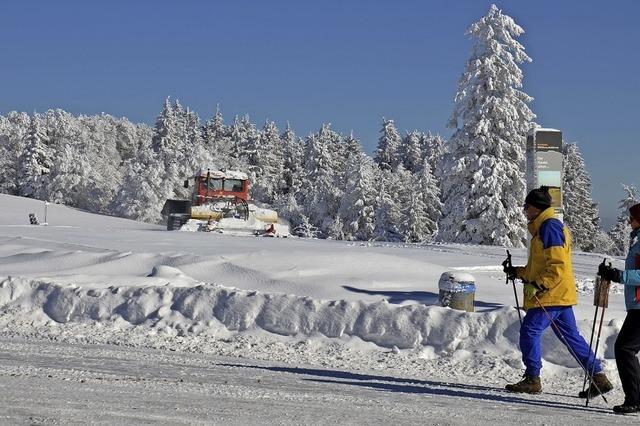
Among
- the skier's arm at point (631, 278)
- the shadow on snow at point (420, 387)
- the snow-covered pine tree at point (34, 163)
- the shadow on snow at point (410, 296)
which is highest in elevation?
the snow-covered pine tree at point (34, 163)

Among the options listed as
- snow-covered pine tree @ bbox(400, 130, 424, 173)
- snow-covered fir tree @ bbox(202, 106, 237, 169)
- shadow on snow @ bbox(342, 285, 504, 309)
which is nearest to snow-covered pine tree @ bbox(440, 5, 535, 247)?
shadow on snow @ bbox(342, 285, 504, 309)

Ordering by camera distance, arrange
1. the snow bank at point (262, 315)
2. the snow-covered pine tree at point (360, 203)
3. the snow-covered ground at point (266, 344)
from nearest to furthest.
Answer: the snow-covered ground at point (266, 344), the snow bank at point (262, 315), the snow-covered pine tree at point (360, 203)

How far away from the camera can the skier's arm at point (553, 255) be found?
7.30 meters

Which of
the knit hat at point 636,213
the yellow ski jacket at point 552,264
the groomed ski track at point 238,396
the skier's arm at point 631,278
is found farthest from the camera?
the yellow ski jacket at point 552,264

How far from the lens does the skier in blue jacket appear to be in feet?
21.6

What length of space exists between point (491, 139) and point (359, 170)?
113ft

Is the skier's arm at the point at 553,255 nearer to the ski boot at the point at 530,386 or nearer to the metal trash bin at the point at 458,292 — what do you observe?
the ski boot at the point at 530,386

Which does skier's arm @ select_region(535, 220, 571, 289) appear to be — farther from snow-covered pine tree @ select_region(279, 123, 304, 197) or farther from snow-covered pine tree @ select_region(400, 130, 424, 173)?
snow-covered pine tree @ select_region(400, 130, 424, 173)

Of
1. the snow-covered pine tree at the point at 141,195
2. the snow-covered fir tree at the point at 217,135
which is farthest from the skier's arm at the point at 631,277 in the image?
the snow-covered fir tree at the point at 217,135

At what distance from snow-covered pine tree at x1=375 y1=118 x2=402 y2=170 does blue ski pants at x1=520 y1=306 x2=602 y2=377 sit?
95844 millimetres

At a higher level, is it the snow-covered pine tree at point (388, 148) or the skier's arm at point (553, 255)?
the snow-covered pine tree at point (388, 148)

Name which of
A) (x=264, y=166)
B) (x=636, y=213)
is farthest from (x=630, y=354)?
(x=264, y=166)

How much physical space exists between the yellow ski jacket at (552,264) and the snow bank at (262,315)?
1905 mm

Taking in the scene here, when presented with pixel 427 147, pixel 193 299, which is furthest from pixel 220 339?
pixel 427 147
